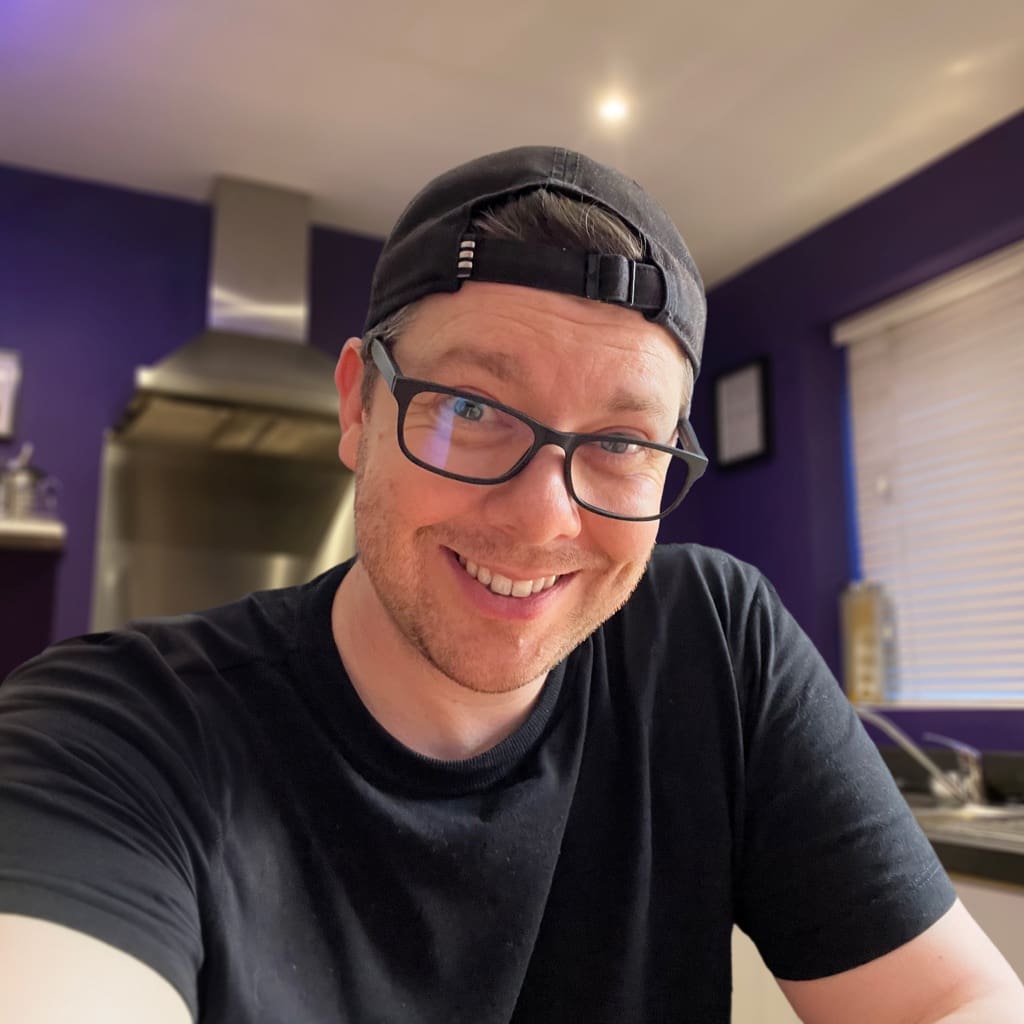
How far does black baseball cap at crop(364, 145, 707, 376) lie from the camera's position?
782mm

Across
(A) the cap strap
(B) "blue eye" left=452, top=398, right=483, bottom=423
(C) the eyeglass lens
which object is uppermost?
(A) the cap strap

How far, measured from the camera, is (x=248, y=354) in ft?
9.13

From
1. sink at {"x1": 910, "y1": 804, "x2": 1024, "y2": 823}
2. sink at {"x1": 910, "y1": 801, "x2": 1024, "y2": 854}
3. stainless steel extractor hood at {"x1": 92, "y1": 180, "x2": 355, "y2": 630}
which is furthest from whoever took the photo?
stainless steel extractor hood at {"x1": 92, "y1": 180, "x2": 355, "y2": 630}

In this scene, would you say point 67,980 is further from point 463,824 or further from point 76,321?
point 76,321

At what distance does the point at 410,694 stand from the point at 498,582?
113 millimetres

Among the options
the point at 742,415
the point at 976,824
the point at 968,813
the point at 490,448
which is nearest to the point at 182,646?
the point at 490,448

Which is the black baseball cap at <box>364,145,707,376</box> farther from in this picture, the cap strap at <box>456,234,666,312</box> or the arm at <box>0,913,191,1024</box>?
the arm at <box>0,913,191,1024</box>

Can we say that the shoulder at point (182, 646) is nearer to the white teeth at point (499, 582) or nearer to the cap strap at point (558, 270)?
the white teeth at point (499, 582)

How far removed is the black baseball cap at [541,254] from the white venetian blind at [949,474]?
6.98ft

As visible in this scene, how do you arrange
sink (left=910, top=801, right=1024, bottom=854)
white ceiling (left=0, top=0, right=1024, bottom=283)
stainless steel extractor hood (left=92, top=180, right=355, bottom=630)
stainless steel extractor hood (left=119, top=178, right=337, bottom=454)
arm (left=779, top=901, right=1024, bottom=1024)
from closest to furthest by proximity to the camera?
arm (left=779, top=901, right=1024, bottom=1024) → sink (left=910, top=801, right=1024, bottom=854) → white ceiling (left=0, top=0, right=1024, bottom=283) → stainless steel extractor hood (left=119, top=178, right=337, bottom=454) → stainless steel extractor hood (left=92, top=180, right=355, bottom=630)

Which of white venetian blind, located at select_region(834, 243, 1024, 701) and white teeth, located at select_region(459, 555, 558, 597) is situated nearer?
white teeth, located at select_region(459, 555, 558, 597)

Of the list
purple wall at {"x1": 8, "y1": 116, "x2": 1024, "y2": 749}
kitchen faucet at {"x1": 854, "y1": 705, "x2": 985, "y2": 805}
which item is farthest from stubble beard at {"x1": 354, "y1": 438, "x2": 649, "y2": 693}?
purple wall at {"x1": 8, "y1": 116, "x2": 1024, "y2": 749}

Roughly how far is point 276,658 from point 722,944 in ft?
1.47

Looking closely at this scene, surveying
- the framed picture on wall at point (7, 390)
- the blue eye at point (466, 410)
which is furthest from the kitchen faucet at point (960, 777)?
the framed picture on wall at point (7, 390)
